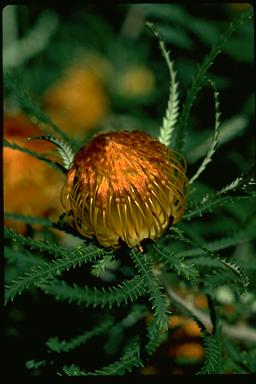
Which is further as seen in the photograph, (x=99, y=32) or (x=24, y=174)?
(x=99, y=32)

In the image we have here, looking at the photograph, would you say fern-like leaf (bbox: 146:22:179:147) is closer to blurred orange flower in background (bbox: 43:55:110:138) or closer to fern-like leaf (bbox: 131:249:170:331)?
fern-like leaf (bbox: 131:249:170:331)

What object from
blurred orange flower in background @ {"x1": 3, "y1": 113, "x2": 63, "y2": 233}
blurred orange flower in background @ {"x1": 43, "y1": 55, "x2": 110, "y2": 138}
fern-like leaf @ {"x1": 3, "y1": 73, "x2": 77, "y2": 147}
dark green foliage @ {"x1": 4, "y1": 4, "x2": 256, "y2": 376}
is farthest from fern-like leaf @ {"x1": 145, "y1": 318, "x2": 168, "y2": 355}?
blurred orange flower in background @ {"x1": 43, "y1": 55, "x2": 110, "y2": 138}

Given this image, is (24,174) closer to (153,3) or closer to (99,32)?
(153,3)

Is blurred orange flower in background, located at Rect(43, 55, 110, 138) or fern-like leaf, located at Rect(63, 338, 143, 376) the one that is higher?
blurred orange flower in background, located at Rect(43, 55, 110, 138)

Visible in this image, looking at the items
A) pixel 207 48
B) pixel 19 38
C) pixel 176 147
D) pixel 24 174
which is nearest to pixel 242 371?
pixel 176 147

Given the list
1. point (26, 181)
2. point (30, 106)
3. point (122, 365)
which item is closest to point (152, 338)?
point (122, 365)

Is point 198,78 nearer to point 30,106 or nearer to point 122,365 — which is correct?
point 30,106

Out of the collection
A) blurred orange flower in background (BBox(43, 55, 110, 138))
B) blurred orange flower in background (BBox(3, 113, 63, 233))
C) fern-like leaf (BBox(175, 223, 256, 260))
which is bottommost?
fern-like leaf (BBox(175, 223, 256, 260))
